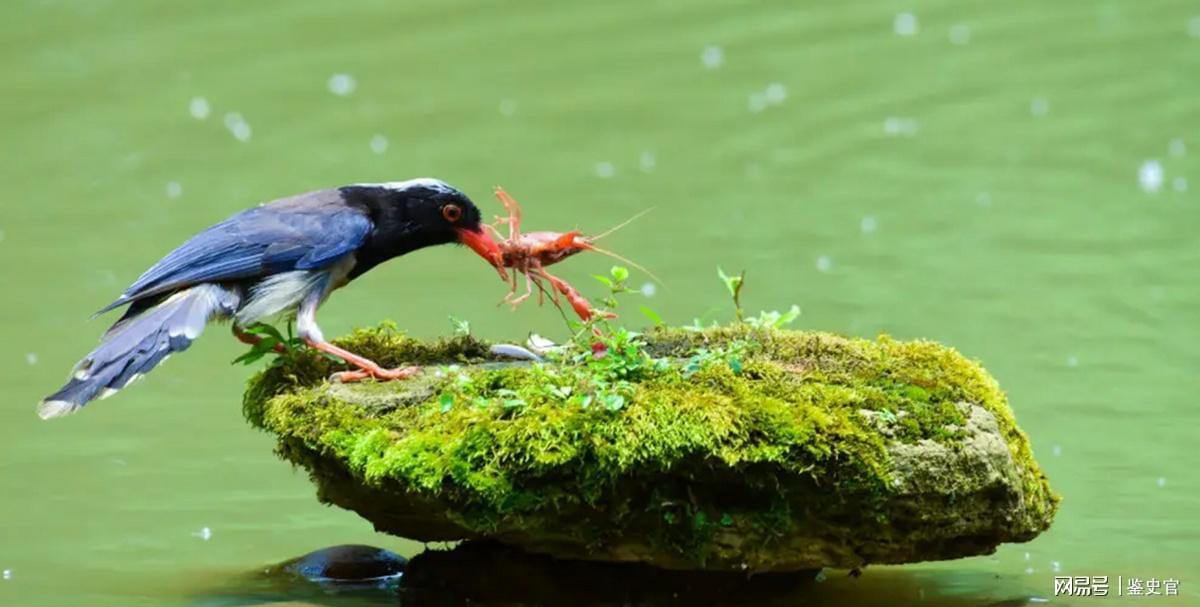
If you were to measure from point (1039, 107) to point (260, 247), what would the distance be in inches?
344

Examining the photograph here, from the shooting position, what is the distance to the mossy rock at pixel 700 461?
426cm

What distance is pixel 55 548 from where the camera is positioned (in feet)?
20.7

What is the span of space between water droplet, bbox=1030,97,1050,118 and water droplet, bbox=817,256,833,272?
10.2 ft

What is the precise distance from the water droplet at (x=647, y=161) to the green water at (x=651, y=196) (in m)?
0.05

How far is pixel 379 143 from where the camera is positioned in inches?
480

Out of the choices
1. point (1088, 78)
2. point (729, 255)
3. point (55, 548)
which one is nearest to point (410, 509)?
point (55, 548)

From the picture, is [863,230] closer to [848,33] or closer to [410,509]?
[848,33]

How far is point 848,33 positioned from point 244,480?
7.94 m

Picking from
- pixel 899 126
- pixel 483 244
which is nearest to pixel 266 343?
pixel 483 244

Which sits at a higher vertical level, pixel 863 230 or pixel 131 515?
pixel 863 230

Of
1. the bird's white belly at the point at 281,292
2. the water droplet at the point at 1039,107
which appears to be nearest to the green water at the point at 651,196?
the water droplet at the point at 1039,107

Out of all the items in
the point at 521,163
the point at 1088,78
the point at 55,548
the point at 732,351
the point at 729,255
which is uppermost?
the point at 1088,78

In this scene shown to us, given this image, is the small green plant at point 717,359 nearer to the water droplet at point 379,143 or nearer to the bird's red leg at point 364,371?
the bird's red leg at point 364,371

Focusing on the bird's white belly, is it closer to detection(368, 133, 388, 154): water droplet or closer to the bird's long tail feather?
the bird's long tail feather
